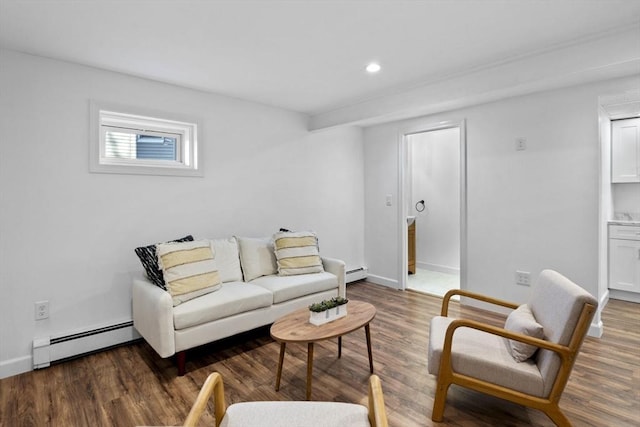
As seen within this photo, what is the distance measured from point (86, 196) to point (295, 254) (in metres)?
1.92

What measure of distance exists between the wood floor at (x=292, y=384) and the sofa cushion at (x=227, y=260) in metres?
0.58

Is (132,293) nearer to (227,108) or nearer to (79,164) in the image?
(79,164)

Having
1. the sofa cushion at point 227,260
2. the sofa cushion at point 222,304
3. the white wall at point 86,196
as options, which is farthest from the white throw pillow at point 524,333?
the white wall at point 86,196

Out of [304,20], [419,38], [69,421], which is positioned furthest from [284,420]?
[419,38]

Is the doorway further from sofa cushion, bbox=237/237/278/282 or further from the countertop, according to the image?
sofa cushion, bbox=237/237/278/282

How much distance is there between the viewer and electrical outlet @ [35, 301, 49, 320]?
2594 millimetres

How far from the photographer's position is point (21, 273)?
99.7 inches

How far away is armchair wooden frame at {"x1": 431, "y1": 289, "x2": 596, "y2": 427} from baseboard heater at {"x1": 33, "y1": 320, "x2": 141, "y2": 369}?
2611 millimetres

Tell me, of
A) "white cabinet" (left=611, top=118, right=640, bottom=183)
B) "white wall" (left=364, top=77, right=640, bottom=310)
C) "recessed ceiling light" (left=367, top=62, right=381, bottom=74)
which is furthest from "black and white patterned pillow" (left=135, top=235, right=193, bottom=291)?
"white cabinet" (left=611, top=118, right=640, bottom=183)

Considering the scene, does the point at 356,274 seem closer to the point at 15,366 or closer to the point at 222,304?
the point at 222,304

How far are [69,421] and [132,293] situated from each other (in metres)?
1.13

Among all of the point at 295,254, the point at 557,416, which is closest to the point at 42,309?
the point at 295,254

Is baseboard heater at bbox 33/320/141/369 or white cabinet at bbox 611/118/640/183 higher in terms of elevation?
white cabinet at bbox 611/118/640/183

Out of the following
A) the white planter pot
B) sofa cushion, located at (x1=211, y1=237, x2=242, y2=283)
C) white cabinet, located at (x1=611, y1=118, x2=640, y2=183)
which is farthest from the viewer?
white cabinet, located at (x1=611, y1=118, x2=640, y2=183)
